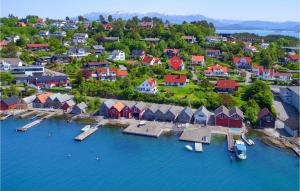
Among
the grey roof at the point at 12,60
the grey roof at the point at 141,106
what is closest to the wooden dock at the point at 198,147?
the grey roof at the point at 141,106

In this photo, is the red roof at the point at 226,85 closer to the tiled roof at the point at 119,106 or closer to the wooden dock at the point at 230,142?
the wooden dock at the point at 230,142

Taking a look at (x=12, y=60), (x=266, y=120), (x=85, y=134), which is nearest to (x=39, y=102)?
(x=85, y=134)

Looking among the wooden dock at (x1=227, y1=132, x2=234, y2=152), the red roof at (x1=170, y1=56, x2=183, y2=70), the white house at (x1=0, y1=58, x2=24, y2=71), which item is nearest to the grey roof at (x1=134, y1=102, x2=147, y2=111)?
the wooden dock at (x1=227, y1=132, x2=234, y2=152)

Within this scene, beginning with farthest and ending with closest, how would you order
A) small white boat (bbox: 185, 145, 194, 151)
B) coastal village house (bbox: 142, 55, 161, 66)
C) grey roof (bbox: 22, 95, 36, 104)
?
coastal village house (bbox: 142, 55, 161, 66)
grey roof (bbox: 22, 95, 36, 104)
small white boat (bbox: 185, 145, 194, 151)

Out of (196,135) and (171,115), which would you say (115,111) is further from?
(196,135)

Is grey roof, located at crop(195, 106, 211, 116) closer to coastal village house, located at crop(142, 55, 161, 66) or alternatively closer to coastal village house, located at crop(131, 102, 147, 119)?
coastal village house, located at crop(131, 102, 147, 119)

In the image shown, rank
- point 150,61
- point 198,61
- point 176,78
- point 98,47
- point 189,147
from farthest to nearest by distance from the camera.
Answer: point 98,47
point 198,61
point 150,61
point 176,78
point 189,147

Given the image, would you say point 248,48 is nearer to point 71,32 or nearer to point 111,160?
point 71,32

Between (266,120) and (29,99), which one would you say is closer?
(266,120)

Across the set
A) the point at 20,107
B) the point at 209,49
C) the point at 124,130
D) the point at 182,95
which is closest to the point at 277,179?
the point at 124,130
